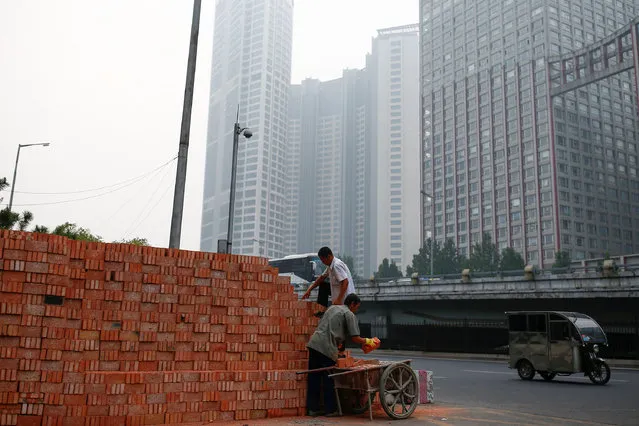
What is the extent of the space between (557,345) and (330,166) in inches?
6603

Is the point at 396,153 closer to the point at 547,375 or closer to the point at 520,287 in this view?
the point at 520,287

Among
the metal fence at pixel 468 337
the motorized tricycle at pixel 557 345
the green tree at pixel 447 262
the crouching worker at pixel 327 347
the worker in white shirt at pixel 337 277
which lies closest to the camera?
the crouching worker at pixel 327 347

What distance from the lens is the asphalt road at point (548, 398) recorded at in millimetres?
8547

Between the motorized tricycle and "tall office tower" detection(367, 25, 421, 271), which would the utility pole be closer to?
the motorized tricycle

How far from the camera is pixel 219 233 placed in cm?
15638

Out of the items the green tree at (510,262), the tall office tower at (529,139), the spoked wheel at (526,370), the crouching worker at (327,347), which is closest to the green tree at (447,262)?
the green tree at (510,262)

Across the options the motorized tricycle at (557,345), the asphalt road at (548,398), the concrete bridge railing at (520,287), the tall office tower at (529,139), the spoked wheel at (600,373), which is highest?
the tall office tower at (529,139)

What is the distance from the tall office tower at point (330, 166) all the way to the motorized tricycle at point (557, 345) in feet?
493

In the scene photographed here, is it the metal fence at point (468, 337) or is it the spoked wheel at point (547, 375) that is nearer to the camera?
the spoked wheel at point (547, 375)

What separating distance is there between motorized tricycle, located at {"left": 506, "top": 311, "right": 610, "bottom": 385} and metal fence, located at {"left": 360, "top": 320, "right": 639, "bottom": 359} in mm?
11368

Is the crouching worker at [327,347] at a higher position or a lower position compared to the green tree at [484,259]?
lower

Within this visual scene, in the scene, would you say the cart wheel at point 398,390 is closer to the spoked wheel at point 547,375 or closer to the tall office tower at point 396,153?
the spoked wheel at point 547,375

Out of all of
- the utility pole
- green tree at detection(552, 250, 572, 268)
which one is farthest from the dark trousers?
green tree at detection(552, 250, 572, 268)

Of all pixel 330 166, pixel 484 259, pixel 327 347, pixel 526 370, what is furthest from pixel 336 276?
pixel 330 166
